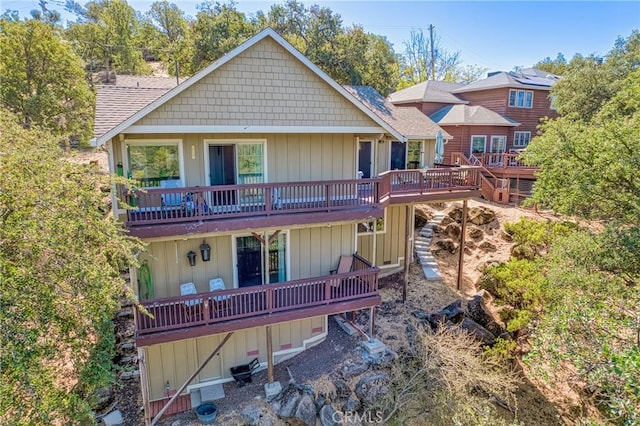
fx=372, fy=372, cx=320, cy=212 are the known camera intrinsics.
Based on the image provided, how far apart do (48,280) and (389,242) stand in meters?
14.0

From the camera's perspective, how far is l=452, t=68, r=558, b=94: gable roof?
2941 cm

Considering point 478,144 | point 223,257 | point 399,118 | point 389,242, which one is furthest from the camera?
point 478,144

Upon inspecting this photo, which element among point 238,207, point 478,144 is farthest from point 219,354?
point 478,144

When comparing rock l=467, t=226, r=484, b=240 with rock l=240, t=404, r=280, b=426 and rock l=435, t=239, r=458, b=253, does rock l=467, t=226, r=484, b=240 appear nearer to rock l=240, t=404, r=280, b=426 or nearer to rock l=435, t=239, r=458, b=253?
rock l=435, t=239, r=458, b=253

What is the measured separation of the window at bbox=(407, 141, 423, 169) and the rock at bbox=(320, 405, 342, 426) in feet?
39.6

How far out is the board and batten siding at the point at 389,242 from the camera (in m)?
17.3

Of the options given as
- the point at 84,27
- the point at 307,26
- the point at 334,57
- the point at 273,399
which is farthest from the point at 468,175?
the point at 84,27

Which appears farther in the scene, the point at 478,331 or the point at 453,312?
the point at 453,312

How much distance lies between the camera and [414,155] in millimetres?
18688

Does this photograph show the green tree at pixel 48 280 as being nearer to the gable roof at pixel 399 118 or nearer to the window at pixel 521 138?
the gable roof at pixel 399 118

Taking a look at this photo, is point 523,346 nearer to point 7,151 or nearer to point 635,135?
point 635,135

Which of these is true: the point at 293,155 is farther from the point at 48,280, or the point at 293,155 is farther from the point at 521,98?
the point at 521,98

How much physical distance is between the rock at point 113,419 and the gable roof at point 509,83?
1232 inches

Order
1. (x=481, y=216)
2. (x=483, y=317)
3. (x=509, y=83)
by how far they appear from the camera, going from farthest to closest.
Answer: (x=509, y=83), (x=481, y=216), (x=483, y=317)
